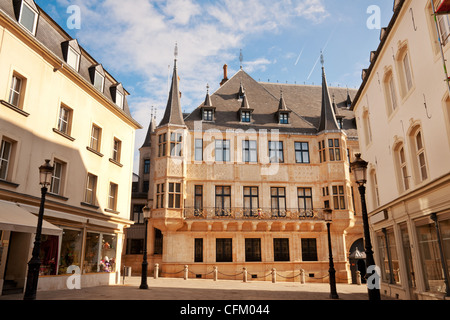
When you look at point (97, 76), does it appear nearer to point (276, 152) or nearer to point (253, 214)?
point (253, 214)

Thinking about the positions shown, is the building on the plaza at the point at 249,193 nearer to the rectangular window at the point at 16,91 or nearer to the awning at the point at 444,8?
the rectangular window at the point at 16,91

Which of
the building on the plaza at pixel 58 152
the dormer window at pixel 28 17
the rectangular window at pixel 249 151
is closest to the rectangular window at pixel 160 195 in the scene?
the building on the plaza at pixel 58 152

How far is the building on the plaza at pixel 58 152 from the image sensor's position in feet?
42.8

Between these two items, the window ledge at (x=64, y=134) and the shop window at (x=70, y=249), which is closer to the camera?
the window ledge at (x=64, y=134)

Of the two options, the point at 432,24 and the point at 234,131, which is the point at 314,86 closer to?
the point at 234,131

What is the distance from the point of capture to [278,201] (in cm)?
2952

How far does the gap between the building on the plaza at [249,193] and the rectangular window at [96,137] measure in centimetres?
878

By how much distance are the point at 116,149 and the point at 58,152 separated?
5.72 meters

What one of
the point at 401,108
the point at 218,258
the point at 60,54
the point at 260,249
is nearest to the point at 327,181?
the point at 260,249

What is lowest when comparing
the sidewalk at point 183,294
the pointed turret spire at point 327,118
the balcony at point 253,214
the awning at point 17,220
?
the sidewalk at point 183,294

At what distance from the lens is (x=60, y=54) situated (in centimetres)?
1659

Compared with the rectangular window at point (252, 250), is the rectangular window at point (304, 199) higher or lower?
higher

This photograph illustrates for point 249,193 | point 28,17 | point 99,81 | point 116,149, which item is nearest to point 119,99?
point 99,81

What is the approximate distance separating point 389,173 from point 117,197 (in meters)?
15.1
